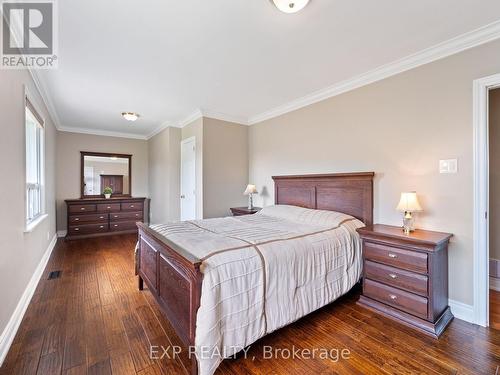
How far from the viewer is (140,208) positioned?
588 centimetres

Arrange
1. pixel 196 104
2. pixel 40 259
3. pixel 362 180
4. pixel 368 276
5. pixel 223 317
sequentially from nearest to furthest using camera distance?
pixel 223 317 → pixel 368 276 → pixel 362 180 → pixel 40 259 → pixel 196 104

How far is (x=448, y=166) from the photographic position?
2176mm

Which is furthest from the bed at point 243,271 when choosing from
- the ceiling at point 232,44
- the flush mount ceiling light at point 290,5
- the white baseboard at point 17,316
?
the flush mount ceiling light at point 290,5

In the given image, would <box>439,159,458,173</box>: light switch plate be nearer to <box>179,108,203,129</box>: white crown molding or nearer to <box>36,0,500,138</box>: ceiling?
<box>36,0,500,138</box>: ceiling

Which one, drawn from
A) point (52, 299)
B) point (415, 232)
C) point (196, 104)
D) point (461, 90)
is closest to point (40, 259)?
point (52, 299)

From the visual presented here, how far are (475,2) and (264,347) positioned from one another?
2.93 m

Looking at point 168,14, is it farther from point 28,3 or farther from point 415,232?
point 415,232

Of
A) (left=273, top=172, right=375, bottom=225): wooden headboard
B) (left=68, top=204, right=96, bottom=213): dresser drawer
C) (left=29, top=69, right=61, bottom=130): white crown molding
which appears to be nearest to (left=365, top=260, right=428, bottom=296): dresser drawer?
(left=273, top=172, right=375, bottom=225): wooden headboard

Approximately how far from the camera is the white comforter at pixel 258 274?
141cm

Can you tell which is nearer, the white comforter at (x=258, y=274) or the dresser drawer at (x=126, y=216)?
the white comforter at (x=258, y=274)

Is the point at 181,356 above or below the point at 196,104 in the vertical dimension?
below

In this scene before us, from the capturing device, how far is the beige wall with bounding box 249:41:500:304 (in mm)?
2080

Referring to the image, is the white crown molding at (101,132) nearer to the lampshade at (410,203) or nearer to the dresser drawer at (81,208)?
the dresser drawer at (81,208)

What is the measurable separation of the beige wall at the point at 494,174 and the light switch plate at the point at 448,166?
1.11m
